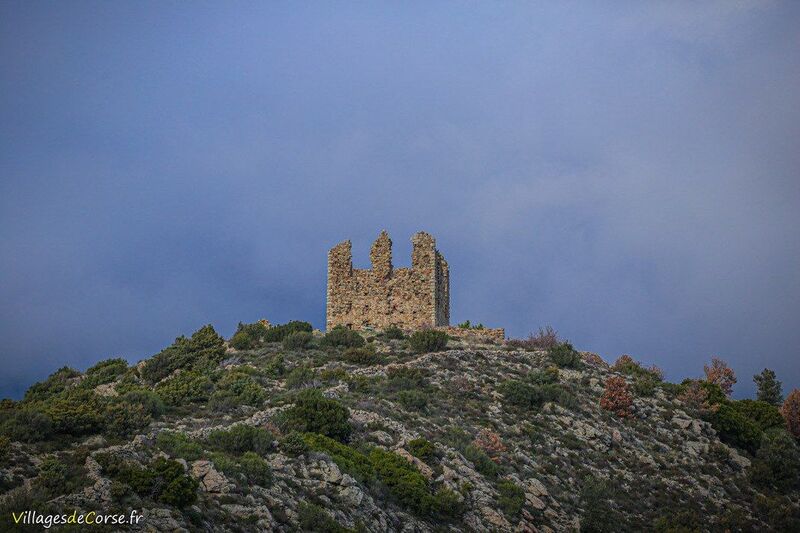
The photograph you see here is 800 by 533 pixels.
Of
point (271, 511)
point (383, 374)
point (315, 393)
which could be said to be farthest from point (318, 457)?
point (383, 374)

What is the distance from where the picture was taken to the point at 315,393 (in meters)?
36.3

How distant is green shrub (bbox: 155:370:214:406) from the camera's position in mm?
39688

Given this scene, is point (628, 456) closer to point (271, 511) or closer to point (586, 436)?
point (586, 436)

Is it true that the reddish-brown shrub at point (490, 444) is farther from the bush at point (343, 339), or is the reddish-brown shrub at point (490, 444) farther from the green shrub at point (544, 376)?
the bush at point (343, 339)

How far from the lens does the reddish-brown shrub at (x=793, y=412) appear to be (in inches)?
1930

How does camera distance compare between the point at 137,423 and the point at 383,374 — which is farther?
the point at 383,374

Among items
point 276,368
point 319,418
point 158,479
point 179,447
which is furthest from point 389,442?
point 158,479

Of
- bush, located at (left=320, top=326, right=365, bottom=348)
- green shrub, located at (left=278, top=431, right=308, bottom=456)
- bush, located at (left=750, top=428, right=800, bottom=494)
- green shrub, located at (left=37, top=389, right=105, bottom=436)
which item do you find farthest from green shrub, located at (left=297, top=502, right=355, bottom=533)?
bush, located at (left=320, top=326, right=365, bottom=348)

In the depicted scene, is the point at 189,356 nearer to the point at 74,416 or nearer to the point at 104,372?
the point at 104,372

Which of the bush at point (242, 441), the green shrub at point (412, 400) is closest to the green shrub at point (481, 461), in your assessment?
the green shrub at point (412, 400)

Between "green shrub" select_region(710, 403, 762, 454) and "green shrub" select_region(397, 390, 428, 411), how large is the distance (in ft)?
52.3

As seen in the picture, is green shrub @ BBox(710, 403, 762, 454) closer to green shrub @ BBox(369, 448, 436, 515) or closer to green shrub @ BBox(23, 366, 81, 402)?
green shrub @ BBox(369, 448, 436, 515)

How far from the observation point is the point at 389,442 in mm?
34406

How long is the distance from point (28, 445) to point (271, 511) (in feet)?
30.4
